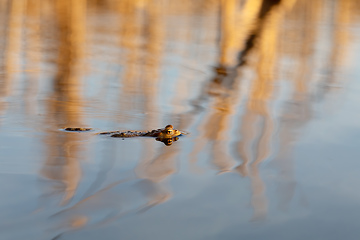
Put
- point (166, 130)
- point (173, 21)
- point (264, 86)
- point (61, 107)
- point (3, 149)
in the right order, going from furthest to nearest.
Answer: point (173, 21) → point (264, 86) → point (61, 107) → point (166, 130) → point (3, 149)

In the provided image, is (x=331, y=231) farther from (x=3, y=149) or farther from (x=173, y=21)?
(x=173, y=21)

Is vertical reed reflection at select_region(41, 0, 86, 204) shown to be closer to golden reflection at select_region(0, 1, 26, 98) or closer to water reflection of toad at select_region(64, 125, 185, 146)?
water reflection of toad at select_region(64, 125, 185, 146)

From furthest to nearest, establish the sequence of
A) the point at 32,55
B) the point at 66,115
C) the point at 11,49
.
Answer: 1. the point at 11,49
2. the point at 32,55
3. the point at 66,115

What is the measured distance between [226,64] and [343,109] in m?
2.39

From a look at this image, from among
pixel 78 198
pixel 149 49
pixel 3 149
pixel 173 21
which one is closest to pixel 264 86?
pixel 149 49

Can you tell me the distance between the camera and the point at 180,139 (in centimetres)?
414

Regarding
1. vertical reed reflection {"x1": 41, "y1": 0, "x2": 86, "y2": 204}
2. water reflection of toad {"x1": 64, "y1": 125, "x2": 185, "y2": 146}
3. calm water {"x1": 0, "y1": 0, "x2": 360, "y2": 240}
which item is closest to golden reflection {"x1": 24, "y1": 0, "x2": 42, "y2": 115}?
calm water {"x1": 0, "y1": 0, "x2": 360, "y2": 240}

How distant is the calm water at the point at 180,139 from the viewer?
9.22ft

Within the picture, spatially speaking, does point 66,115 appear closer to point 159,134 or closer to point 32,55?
point 159,134

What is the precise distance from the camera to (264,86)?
6.17 meters

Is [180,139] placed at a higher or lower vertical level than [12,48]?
lower

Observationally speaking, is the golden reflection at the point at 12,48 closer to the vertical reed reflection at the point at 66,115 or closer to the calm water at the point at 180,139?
the calm water at the point at 180,139

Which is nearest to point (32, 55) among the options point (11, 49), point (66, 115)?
point (11, 49)

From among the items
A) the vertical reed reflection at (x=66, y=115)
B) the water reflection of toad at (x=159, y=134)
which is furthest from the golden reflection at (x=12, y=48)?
the water reflection of toad at (x=159, y=134)
